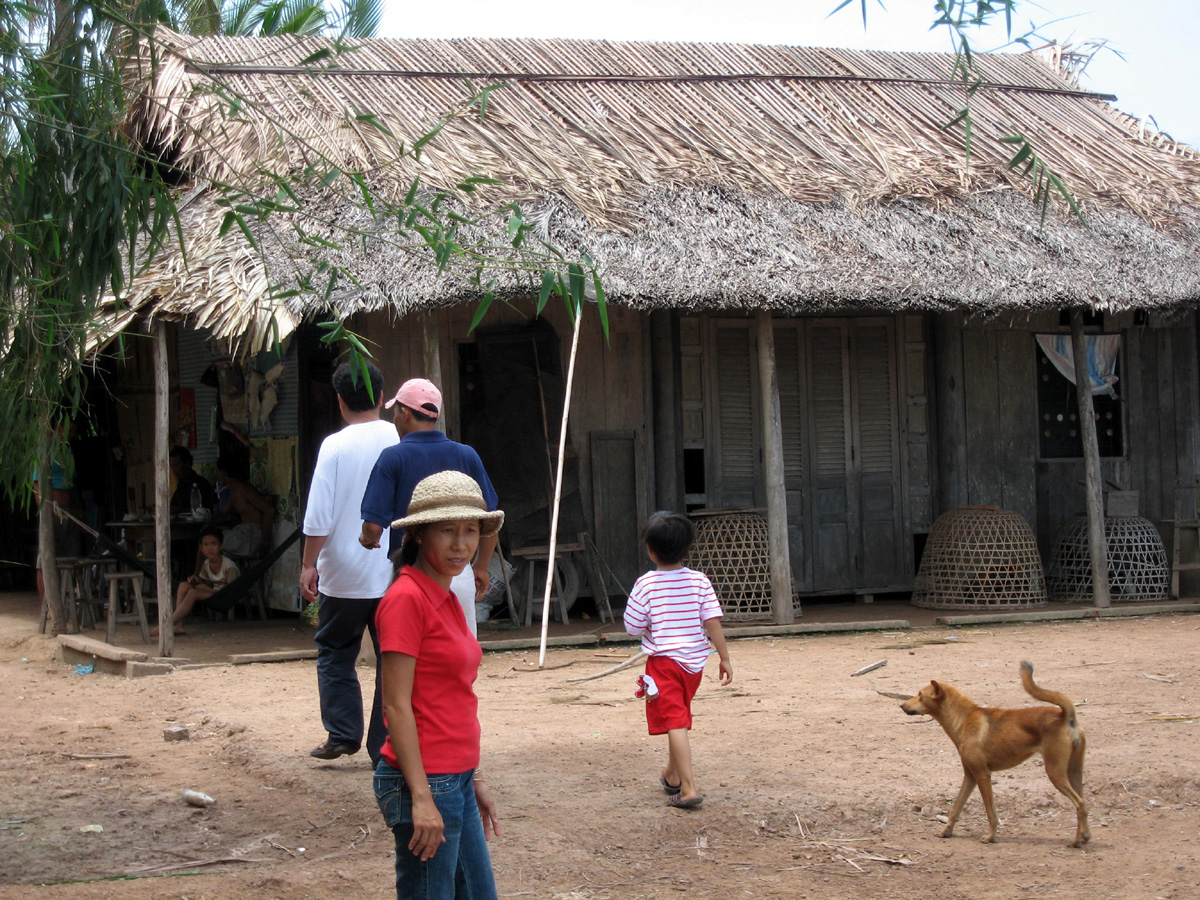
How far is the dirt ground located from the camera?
13.0 ft

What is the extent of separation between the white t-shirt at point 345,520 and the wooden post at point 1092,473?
6.73 meters

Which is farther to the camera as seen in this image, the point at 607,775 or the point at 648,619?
the point at 607,775

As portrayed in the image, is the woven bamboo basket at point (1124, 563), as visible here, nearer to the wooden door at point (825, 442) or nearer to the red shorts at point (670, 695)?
the wooden door at point (825, 442)

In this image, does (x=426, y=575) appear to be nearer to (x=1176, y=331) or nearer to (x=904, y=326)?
(x=904, y=326)

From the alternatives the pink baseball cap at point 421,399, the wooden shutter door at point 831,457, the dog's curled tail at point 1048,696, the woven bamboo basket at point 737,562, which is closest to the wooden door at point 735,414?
the wooden shutter door at point 831,457

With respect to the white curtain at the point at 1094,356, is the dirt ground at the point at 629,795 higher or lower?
lower

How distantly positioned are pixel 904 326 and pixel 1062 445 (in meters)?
1.83

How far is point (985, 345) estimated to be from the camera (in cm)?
1098

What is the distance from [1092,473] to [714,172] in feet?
12.4

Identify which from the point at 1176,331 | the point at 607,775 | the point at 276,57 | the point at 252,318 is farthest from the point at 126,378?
the point at 1176,331

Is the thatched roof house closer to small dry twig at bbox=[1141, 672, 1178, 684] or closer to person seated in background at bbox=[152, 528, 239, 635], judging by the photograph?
person seated in background at bbox=[152, 528, 239, 635]

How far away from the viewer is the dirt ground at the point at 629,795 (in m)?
3.95

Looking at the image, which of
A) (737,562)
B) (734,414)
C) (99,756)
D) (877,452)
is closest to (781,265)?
(734,414)

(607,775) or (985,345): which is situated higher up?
(985,345)
